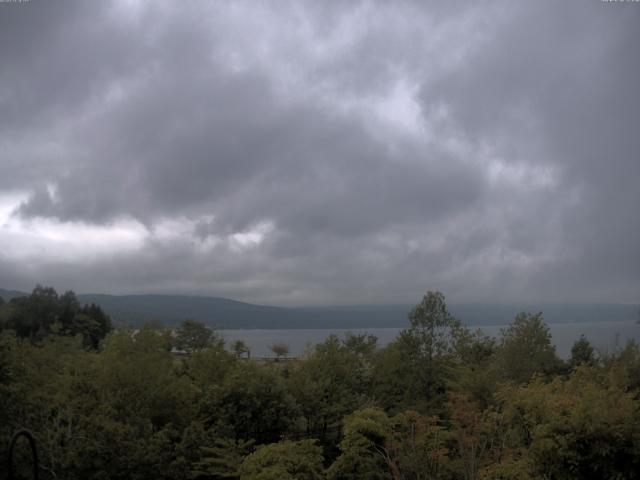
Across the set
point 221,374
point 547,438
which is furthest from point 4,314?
point 547,438

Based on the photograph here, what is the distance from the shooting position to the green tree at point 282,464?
14.8 metres

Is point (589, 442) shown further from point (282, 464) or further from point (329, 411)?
point (329, 411)

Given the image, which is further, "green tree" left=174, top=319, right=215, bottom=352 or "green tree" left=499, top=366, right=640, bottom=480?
"green tree" left=174, top=319, right=215, bottom=352

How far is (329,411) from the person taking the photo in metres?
23.4

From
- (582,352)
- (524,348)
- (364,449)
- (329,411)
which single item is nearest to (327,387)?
(329,411)

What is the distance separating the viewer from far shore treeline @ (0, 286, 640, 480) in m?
14.3

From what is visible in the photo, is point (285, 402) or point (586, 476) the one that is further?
point (285, 402)

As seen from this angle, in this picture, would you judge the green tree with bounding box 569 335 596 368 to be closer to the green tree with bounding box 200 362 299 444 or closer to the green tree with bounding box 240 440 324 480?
the green tree with bounding box 200 362 299 444

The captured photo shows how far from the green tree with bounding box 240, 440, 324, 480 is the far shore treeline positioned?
43 millimetres

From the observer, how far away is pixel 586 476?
13.8m

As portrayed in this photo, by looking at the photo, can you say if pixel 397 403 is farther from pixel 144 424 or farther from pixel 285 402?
pixel 144 424

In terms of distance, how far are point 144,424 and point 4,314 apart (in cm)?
6690

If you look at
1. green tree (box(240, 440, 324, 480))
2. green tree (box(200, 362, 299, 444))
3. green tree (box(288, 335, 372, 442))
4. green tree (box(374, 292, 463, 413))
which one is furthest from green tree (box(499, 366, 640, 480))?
green tree (box(288, 335, 372, 442))

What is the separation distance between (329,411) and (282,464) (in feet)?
27.2
